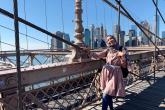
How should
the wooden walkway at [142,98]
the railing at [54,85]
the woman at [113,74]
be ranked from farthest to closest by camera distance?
the wooden walkway at [142,98]
the woman at [113,74]
the railing at [54,85]

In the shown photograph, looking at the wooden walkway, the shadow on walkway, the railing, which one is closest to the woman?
the railing

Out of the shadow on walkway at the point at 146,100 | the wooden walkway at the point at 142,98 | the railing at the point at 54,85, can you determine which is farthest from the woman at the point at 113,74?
the shadow on walkway at the point at 146,100

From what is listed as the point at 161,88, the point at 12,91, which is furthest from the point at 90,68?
the point at 161,88

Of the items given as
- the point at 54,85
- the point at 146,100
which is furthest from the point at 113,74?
the point at 146,100

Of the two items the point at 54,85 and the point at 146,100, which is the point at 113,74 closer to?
the point at 54,85

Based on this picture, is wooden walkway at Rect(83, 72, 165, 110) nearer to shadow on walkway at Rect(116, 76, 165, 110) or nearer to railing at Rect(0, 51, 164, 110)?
shadow on walkway at Rect(116, 76, 165, 110)

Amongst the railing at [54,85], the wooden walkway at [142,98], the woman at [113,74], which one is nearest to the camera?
the railing at [54,85]

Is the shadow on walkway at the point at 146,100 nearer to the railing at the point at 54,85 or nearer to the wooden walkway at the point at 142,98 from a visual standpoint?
the wooden walkway at the point at 142,98

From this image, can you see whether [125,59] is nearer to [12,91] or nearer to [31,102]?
[31,102]

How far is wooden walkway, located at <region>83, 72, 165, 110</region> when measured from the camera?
225 inches

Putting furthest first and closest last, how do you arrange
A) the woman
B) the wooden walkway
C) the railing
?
the wooden walkway → the woman → the railing

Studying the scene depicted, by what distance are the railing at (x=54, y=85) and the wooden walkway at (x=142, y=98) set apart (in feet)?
1.08

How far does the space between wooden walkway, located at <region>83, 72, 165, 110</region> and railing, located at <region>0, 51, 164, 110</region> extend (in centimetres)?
33

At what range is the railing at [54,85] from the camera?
12.3ft
